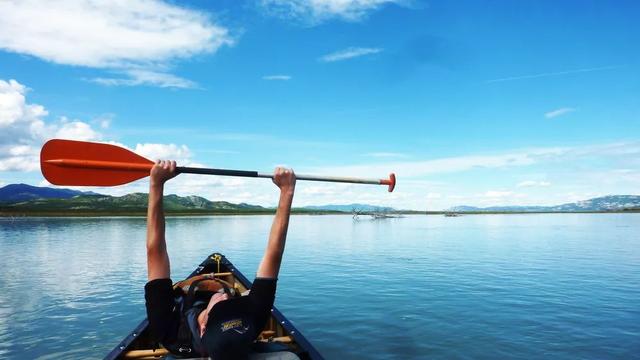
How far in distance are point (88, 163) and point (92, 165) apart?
55 mm

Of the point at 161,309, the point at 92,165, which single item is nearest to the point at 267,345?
the point at 161,309

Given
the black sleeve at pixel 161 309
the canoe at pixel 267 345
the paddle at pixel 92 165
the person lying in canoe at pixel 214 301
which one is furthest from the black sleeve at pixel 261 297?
the paddle at pixel 92 165

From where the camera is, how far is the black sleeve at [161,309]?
157 inches

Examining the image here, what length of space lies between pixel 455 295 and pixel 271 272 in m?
18.6

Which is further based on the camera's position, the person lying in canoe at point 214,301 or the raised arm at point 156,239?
the raised arm at point 156,239

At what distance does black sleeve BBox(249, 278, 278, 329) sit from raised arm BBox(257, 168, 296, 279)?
7cm

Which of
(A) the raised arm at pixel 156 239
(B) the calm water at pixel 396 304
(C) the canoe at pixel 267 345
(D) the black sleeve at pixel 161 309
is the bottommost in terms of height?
(B) the calm water at pixel 396 304

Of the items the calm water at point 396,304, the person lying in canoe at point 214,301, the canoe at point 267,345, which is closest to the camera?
the person lying in canoe at point 214,301

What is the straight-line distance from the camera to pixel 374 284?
23.9 metres

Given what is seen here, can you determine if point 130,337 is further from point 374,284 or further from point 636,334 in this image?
point 374,284

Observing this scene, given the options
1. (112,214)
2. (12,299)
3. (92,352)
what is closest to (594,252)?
(92,352)

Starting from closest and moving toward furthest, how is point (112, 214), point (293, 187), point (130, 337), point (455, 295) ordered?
point (293, 187)
point (130, 337)
point (455, 295)
point (112, 214)

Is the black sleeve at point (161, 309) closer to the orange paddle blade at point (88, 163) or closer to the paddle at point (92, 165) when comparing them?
the paddle at point (92, 165)

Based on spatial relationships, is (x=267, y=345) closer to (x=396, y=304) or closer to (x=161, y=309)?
(x=161, y=309)
